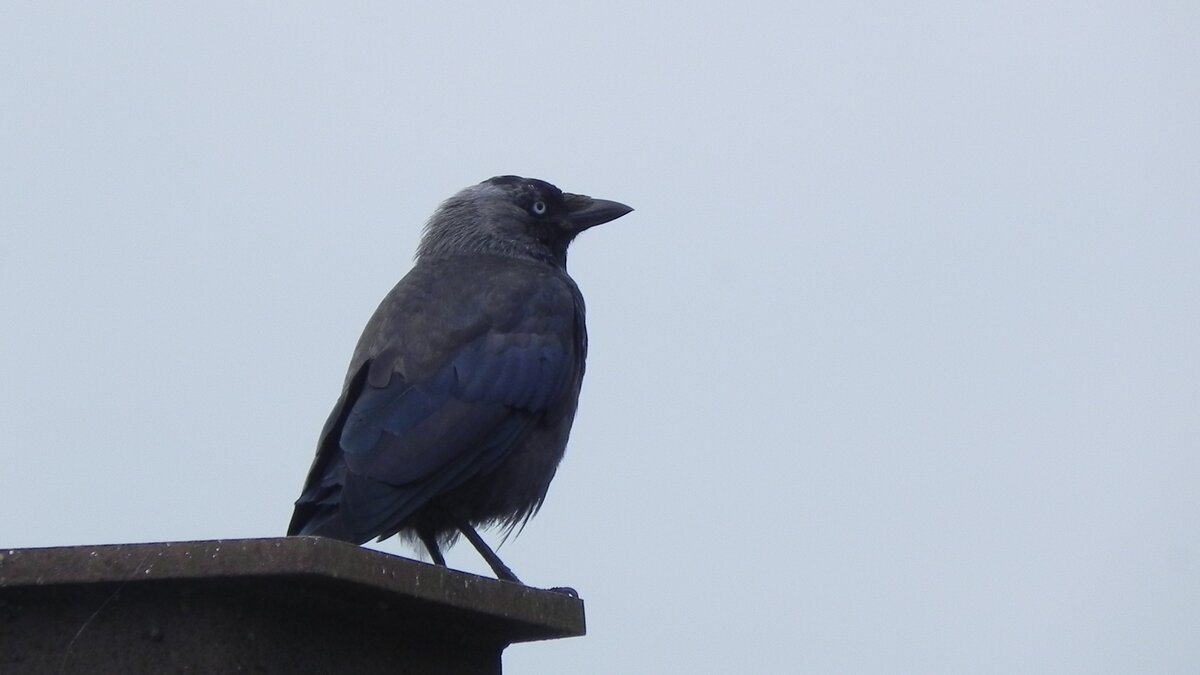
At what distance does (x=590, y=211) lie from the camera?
25.3 feet

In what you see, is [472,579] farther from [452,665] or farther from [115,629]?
[115,629]

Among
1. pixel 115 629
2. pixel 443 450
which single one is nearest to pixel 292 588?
pixel 115 629

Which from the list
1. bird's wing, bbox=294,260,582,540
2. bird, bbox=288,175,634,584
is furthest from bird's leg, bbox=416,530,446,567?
bird's wing, bbox=294,260,582,540

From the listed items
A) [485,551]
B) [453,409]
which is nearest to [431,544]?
[485,551]

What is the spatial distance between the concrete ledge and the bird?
157 cm

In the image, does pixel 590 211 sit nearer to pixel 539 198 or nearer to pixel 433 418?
pixel 539 198

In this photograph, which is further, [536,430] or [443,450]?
[536,430]

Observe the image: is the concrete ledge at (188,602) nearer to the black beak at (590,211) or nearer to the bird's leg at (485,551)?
the bird's leg at (485,551)

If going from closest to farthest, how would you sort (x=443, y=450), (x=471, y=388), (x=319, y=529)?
1. (x=319, y=529)
2. (x=443, y=450)
3. (x=471, y=388)

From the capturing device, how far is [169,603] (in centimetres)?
326

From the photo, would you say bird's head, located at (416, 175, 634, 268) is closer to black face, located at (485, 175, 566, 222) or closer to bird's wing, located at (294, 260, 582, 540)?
black face, located at (485, 175, 566, 222)

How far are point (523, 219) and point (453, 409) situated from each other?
7.36ft

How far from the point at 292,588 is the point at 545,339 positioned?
314 cm

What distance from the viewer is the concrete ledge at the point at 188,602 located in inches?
125
